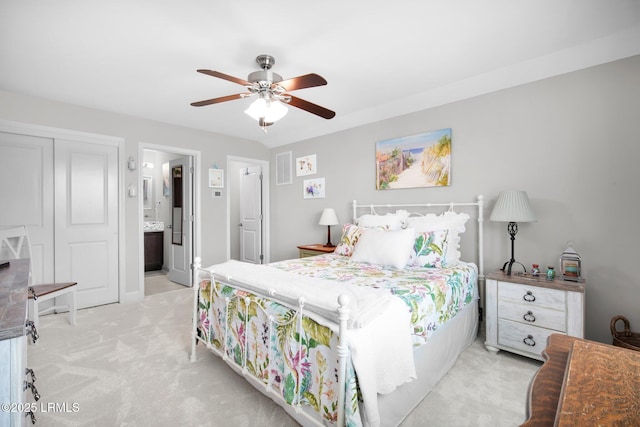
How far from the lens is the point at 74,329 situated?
2.93 meters

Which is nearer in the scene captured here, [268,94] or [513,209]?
[268,94]

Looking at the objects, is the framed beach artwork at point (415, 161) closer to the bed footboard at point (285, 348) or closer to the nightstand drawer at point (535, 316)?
the nightstand drawer at point (535, 316)

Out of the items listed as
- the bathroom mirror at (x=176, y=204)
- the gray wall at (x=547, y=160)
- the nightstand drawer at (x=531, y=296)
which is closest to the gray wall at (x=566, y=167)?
the gray wall at (x=547, y=160)

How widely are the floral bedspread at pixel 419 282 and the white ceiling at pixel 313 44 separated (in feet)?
5.86

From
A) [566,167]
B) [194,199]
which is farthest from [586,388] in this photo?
[194,199]

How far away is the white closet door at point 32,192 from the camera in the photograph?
310 cm

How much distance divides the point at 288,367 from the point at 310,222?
3.12 m

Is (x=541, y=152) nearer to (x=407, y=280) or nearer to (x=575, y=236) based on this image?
(x=575, y=236)

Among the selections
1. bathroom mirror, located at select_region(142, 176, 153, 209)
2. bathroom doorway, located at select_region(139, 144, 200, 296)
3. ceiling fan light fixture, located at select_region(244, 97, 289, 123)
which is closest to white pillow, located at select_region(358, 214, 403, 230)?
ceiling fan light fixture, located at select_region(244, 97, 289, 123)

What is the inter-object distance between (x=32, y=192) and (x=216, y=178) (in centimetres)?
212

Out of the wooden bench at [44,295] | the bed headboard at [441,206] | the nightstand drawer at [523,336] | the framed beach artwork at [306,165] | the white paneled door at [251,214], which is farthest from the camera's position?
the white paneled door at [251,214]

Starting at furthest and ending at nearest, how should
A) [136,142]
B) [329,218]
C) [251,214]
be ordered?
[251,214], [329,218], [136,142]

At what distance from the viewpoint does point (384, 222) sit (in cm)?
321

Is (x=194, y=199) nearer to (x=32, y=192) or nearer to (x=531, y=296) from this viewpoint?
(x=32, y=192)
